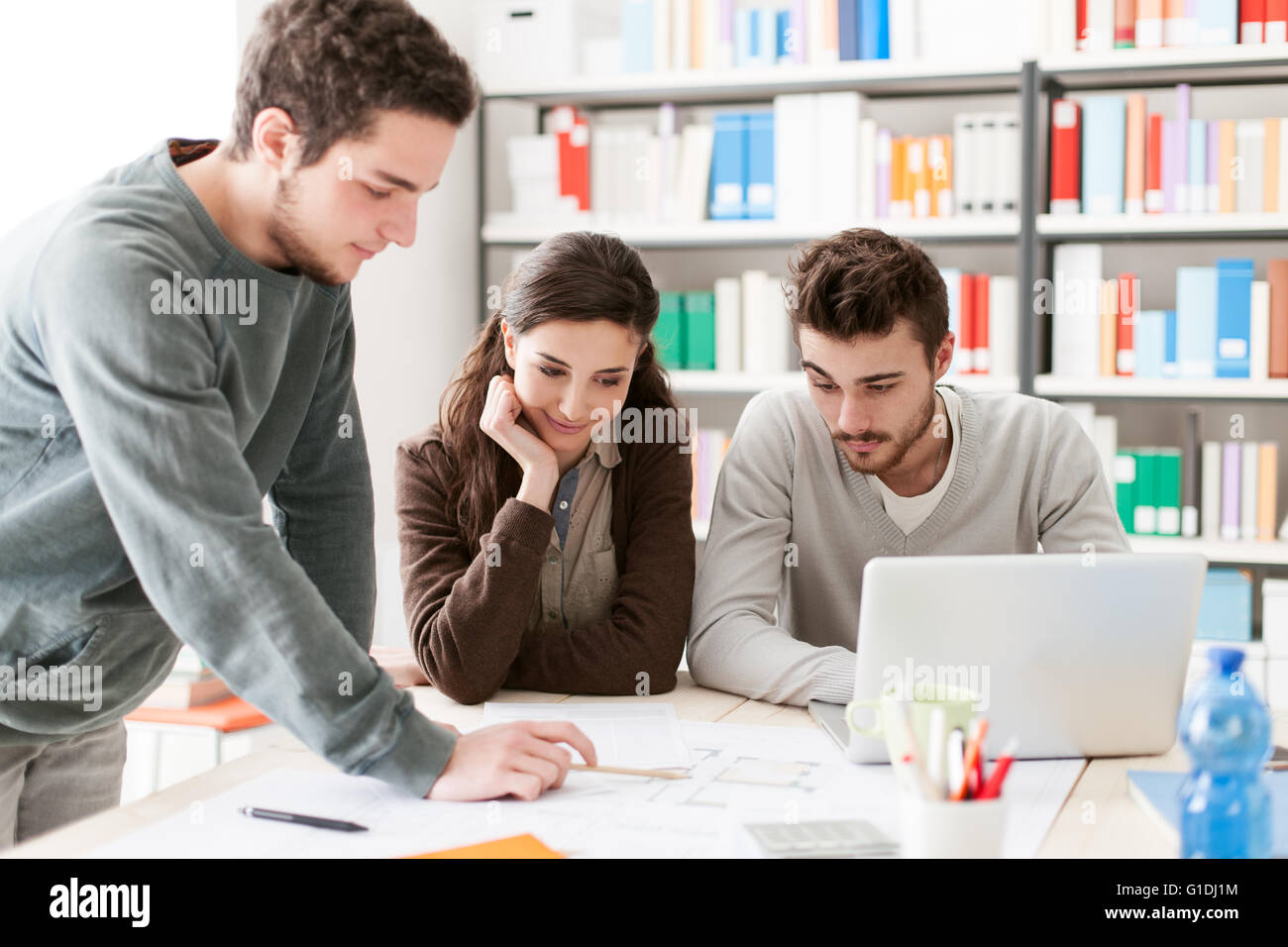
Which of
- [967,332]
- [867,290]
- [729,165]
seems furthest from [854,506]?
[729,165]

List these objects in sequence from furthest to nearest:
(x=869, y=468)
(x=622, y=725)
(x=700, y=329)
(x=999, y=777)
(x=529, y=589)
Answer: (x=700, y=329) → (x=869, y=468) → (x=529, y=589) → (x=622, y=725) → (x=999, y=777)

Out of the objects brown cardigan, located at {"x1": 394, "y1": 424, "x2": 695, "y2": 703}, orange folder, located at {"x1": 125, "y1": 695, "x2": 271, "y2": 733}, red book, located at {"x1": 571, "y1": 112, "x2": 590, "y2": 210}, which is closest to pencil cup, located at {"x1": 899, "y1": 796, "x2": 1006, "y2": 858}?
brown cardigan, located at {"x1": 394, "y1": 424, "x2": 695, "y2": 703}

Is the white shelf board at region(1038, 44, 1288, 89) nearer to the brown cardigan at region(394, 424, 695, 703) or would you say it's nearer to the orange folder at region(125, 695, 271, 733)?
the brown cardigan at region(394, 424, 695, 703)

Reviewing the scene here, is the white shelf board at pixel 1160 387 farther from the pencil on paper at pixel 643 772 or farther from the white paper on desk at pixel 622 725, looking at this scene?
the pencil on paper at pixel 643 772

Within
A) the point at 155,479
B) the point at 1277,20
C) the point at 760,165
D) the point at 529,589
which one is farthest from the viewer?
the point at 760,165

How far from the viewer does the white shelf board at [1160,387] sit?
9.61 ft

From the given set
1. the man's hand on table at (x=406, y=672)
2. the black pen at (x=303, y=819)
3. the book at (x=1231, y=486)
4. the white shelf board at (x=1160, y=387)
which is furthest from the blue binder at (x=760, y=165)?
the black pen at (x=303, y=819)

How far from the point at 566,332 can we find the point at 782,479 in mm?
386

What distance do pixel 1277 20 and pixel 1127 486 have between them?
1128 mm

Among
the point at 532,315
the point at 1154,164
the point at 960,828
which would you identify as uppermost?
the point at 1154,164

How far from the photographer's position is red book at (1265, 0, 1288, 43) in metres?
2.86

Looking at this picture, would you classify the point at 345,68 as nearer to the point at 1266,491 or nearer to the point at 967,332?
the point at 967,332

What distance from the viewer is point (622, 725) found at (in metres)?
1.34

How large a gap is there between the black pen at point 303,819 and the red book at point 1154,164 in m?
2.63
